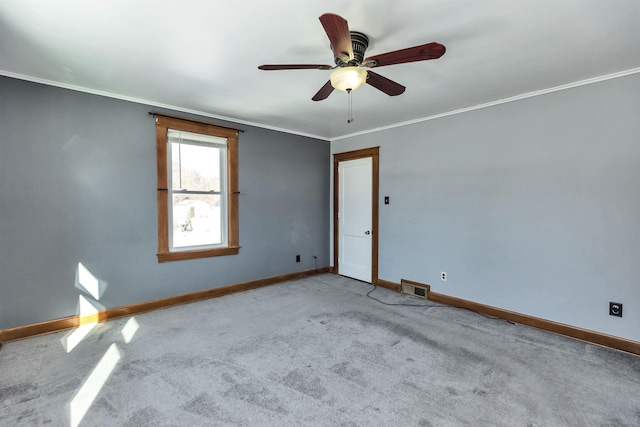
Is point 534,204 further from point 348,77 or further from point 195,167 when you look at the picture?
point 195,167

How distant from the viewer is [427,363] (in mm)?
2311

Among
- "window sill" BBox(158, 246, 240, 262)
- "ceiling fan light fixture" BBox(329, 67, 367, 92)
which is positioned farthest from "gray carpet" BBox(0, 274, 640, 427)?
"ceiling fan light fixture" BBox(329, 67, 367, 92)

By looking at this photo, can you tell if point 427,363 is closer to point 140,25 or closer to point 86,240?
point 140,25

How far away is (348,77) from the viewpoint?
74.2 inches

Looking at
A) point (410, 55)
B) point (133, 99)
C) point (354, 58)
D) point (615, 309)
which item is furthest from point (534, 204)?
point (133, 99)

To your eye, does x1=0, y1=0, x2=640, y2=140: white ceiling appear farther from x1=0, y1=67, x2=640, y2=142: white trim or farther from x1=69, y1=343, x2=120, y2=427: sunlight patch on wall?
x1=69, y1=343, x2=120, y2=427: sunlight patch on wall

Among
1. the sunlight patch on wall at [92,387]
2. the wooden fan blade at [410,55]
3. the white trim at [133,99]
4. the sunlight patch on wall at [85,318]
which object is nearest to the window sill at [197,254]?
the sunlight patch on wall at [85,318]

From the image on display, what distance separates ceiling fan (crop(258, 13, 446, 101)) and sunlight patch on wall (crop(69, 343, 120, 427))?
239 cm

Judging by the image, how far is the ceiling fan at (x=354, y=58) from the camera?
156 cm

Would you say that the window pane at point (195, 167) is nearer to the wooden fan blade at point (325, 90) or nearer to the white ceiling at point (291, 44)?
the white ceiling at point (291, 44)

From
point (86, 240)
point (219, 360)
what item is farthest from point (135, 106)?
point (219, 360)

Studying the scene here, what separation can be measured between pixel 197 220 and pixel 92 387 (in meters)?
2.16

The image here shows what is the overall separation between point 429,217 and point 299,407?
2.84 meters

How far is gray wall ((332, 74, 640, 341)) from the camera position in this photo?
8.40ft
